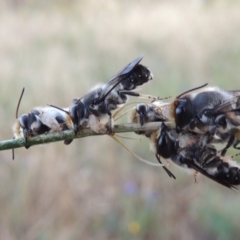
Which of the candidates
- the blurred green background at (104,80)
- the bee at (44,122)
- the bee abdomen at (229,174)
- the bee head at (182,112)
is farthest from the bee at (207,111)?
the blurred green background at (104,80)

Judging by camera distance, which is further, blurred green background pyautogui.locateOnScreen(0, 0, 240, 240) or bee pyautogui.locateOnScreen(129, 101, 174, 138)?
blurred green background pyautogui.locateOnScreen(0, 0, 240, 240)

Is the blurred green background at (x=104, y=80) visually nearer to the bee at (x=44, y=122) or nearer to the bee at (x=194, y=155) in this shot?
the bee at (x=44, y=122)

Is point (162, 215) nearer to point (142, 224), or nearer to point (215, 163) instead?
point (142, 224)

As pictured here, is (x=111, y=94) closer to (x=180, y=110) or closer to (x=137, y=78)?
(x=137, y=78)

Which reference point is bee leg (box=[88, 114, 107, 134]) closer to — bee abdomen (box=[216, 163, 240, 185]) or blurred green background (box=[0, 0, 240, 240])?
bee abdomen (box=[216, 163, 240, 185])

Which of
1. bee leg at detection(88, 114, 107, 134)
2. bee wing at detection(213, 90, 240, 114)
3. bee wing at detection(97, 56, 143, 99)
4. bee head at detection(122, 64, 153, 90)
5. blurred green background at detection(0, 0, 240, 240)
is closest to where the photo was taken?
bee leg at detection(88, 114, 107, 134)

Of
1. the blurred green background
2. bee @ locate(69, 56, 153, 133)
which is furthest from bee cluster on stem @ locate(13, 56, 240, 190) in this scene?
the blurred green background
